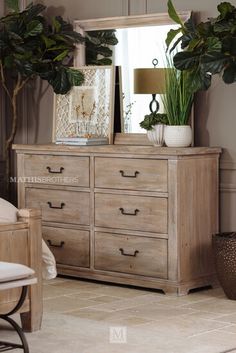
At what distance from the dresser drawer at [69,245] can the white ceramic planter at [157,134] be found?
2.53ft

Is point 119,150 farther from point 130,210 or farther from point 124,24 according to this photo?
point 124,24

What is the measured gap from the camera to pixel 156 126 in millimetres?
5586

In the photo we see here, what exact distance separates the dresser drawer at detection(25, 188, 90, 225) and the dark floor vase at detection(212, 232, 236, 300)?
0.99m

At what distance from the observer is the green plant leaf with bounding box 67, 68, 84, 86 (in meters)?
6.13

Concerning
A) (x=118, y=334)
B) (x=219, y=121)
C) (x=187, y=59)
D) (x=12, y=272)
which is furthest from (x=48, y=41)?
(x=12, y=272)

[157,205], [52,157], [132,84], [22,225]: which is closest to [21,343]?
[22,225]

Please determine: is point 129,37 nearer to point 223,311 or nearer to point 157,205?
point 157,205

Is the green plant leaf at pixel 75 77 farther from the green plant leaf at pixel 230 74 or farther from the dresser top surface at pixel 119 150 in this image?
the green plant leaf at pixel 230 74

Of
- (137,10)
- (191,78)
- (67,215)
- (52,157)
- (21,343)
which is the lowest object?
(21,343)

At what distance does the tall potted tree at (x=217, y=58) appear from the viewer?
5133 mm

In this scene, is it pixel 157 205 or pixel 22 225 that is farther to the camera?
pixel 157 205

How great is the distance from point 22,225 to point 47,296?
1076mm

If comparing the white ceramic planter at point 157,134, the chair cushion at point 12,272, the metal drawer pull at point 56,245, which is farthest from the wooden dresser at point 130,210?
the chair cushion at point 12,272

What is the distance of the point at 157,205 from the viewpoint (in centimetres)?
536
